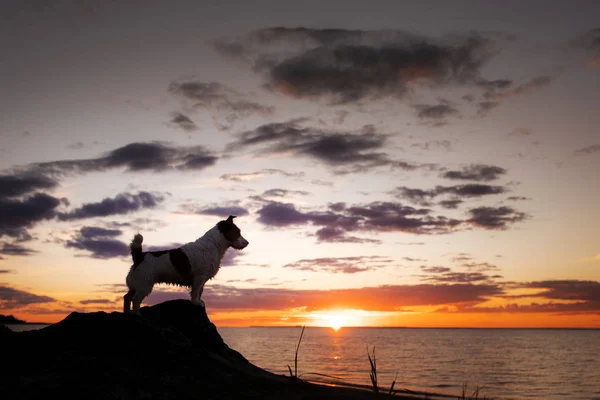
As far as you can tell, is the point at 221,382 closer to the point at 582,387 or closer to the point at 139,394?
the point at 139,394

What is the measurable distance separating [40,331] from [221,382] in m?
3.67

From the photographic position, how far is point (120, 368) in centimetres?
847

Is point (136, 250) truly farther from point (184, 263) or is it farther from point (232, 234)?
point (232, 234)

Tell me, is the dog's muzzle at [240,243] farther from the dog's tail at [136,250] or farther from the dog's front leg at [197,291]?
the dog's tail at [136,250]

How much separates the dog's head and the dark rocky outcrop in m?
3.71

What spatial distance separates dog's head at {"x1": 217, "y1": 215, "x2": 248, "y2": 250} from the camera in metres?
13.9

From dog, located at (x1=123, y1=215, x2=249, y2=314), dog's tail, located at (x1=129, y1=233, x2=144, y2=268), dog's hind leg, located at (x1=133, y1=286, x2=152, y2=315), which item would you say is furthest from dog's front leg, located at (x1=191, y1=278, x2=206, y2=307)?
dog's tail, located at (x1=129, y1=233, x2=144, y2=268)

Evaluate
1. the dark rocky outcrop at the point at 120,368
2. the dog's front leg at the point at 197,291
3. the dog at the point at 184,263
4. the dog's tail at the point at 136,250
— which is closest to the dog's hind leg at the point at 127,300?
the dog at the point at 184,263

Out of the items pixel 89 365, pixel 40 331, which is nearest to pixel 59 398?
pixel 89 365

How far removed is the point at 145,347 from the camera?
30.8 ft

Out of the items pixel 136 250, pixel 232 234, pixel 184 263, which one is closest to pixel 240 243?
pixel 232 234

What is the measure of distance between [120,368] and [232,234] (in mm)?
5856

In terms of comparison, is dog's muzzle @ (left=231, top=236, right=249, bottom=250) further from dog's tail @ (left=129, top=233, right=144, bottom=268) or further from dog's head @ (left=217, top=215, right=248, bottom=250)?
dog's tail @ (left=129, top=233, right=144, bottom=268)

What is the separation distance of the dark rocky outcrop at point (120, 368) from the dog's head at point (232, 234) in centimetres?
371
